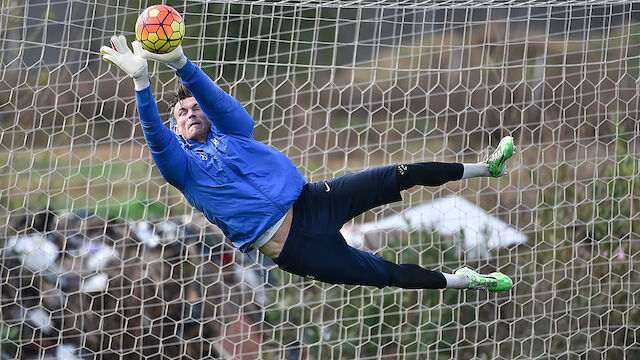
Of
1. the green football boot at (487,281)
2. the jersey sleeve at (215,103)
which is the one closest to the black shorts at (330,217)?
the jersey sleeve at (215,103)

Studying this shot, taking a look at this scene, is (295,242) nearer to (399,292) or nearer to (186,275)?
(399,292)

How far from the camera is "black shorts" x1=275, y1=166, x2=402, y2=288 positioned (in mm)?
2730

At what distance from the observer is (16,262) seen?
4.12m

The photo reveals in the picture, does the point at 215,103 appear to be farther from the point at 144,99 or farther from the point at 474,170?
the point at 474,170

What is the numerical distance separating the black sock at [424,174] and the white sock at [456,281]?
0.47 meters

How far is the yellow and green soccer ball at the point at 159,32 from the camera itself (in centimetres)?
238

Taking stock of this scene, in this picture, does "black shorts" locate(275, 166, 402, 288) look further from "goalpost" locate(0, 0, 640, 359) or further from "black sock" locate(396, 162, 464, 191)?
"goalpost" locate(0, 0, 640, 359)

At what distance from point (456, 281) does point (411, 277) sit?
10.2 inches

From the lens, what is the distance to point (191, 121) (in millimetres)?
Result: 2789

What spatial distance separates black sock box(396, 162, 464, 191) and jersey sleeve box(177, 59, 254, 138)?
55 centimetres

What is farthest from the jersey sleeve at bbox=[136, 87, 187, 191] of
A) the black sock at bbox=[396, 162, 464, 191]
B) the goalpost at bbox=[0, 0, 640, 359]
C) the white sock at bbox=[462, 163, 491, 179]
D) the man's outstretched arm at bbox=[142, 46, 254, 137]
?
the goalpost at bbox=[0, 0, 640, 359]

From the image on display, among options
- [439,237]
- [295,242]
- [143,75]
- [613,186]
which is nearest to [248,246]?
[295,242]

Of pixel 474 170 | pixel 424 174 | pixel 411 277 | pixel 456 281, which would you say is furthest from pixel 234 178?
pixel 456 281

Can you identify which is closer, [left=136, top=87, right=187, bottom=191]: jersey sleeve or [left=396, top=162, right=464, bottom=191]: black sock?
[left=136, top=87, right=187, bottom=191]: jersey sleeve
